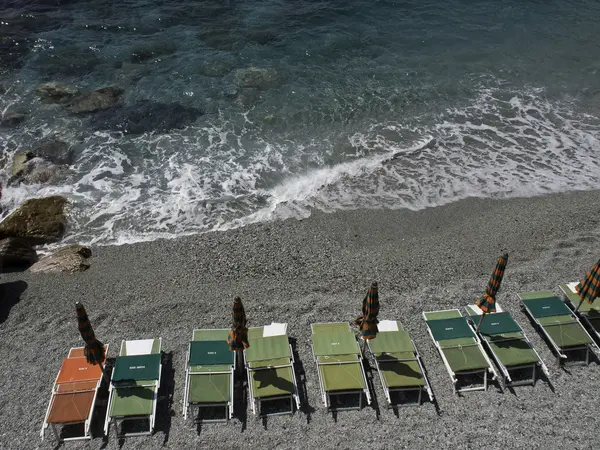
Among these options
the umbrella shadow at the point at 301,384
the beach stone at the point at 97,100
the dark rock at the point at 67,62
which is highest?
the dark rock at the point at 67,62

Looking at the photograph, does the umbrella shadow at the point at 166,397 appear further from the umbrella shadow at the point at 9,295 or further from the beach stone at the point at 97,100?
the beach stone at the point at 97,100

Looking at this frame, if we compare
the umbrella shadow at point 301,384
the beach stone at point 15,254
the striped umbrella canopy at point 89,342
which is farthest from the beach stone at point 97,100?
the umbrella shadow at point 301,384

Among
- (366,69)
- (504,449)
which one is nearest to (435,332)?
(504,449)

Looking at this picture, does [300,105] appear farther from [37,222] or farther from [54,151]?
[37,222]

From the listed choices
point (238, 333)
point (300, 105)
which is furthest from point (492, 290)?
point (300, 105)

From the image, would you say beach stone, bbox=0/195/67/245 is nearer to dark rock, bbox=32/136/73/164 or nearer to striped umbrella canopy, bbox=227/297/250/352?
dark rock, bbox=32/136/73/164

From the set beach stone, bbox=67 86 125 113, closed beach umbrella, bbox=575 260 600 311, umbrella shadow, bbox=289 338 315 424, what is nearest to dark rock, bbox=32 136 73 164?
beach stone, bbox=67 86 125 113
